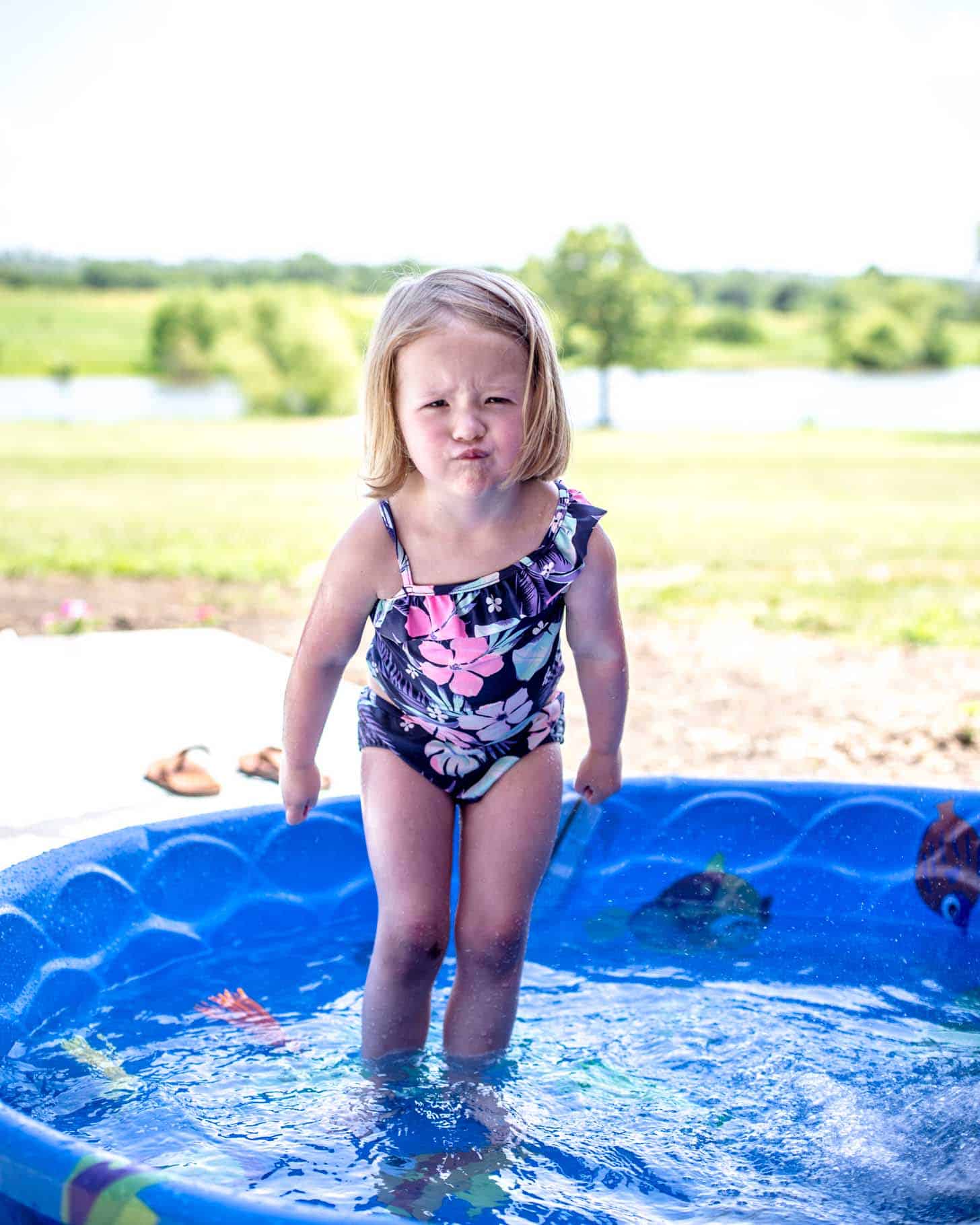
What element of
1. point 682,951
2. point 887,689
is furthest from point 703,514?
point 682,951

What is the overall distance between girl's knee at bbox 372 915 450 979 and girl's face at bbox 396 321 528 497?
1.65 feet

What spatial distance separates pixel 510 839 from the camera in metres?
1.65

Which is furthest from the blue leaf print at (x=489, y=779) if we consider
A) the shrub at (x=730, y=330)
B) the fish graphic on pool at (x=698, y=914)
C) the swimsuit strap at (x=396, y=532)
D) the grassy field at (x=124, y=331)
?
the shrub at (x=730, y=330)

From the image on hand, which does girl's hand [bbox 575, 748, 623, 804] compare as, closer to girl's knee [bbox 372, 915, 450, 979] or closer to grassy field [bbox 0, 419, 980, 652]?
girl's knee [bbox 372, 915, 450, 979]

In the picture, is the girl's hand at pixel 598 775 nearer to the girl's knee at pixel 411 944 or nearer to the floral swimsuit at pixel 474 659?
the floral swimsuit at pixel 474 659

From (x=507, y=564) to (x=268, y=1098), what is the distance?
678 mm

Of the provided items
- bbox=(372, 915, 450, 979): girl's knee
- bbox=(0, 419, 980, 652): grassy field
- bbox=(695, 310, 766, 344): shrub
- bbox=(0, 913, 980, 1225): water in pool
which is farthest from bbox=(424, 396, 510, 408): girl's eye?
bbox=(695, 310, 766, 344): shrub

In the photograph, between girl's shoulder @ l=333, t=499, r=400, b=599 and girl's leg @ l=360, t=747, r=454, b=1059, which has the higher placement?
girl's shoulder @ l=333, t=499, r=400, b=599

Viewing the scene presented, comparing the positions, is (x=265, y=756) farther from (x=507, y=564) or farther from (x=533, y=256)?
(x=533, y=256)

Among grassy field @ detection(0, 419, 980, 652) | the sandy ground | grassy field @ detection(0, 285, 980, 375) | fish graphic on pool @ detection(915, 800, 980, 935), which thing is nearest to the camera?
fish graphic on pool @ detection(915, 800, 980, 935)

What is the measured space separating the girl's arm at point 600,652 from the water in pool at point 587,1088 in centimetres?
36

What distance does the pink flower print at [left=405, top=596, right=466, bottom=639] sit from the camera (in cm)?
167

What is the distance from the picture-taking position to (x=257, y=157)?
842cm

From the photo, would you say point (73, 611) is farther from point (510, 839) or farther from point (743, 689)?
point (510, 839)
